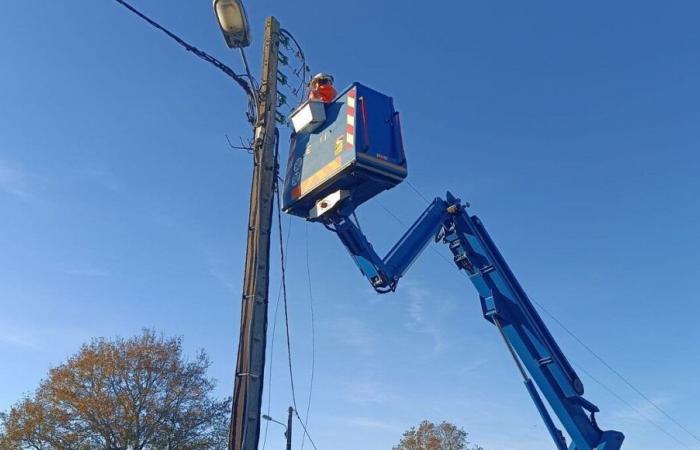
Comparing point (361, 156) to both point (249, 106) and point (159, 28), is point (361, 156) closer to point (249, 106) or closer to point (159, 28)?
point (249, 106)

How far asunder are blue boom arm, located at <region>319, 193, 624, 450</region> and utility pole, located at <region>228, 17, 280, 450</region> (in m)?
2.70

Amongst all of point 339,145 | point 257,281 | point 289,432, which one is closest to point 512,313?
point 339,145

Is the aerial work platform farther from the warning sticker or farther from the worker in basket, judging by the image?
the worker in basket

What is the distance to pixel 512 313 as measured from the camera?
10773 millimetres

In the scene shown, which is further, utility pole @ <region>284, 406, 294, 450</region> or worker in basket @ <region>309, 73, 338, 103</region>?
utility pole @ <region>284, 406, 294, 450</region>

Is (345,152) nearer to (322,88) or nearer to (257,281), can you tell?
(322,88)

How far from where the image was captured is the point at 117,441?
26.5 m

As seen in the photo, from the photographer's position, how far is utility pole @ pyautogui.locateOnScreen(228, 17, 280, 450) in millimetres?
5691

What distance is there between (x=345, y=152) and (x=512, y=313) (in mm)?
5136

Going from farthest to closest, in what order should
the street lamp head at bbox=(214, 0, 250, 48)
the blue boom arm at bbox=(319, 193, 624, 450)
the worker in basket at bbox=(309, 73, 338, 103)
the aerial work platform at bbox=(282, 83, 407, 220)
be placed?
the blue boom arm at bbox=(319, 193, 624, 450) → the worker in basket at bbox=(309, 73, 338, 103) → the aerial work platform at bbox=(282, 83, 407, 220) → the street lamp head at bbox=(214, 0, 250, 48)

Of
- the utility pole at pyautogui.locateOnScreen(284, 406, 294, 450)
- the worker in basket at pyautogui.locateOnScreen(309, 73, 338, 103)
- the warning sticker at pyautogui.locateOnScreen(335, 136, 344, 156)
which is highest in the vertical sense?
the utility pole at pyautogui.locateOnScreen(284, 406, 294, 450)

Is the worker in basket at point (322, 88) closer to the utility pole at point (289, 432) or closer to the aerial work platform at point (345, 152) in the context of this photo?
the aerial work platform at point (345, 152)

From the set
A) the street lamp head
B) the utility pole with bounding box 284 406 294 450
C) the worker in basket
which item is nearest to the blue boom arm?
the worker in basket

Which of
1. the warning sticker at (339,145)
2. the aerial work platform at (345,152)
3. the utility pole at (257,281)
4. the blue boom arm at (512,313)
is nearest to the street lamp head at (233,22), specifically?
the utility pole at (257,281)
